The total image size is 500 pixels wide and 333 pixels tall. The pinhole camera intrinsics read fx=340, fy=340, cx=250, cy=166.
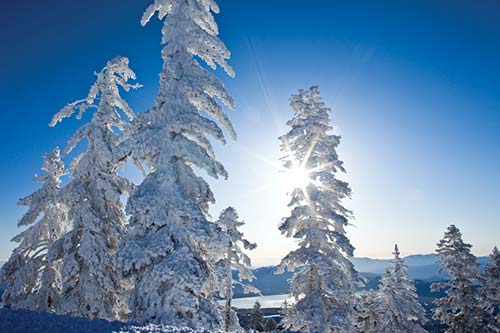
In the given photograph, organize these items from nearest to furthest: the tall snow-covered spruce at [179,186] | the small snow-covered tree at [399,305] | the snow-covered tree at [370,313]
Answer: the tall snow-covered spruce at [179,186]
the small snow-covered tree at [399,305]
the snow-covered tree at [370,313]

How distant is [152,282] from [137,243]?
142cm

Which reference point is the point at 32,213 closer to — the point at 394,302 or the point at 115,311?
the point at 115,311

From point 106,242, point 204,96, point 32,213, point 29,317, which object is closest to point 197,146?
point 204,96

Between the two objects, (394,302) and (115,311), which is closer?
(115,311)

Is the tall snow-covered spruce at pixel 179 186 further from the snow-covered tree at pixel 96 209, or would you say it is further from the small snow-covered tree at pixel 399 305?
the small snow-covered tree at pixel 399 305

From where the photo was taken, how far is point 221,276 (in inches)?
483

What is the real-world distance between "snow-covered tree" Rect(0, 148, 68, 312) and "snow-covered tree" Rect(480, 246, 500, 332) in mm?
29559

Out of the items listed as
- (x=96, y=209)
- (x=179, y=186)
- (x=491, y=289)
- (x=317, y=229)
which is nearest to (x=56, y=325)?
(x=179, y=186)

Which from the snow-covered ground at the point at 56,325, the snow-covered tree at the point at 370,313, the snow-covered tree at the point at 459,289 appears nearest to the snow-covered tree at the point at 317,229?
the snow-covered ground at the point at 56,325

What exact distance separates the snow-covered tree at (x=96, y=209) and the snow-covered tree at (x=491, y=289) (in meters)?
26.2

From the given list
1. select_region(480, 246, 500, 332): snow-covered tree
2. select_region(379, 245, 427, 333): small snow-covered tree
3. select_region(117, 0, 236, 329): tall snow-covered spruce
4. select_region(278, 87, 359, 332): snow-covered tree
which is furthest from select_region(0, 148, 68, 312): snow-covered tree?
select_region(480, 246, 500, 332): snow-covered tree

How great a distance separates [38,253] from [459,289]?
2980 centimetres

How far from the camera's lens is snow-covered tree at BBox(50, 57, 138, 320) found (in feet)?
52.7

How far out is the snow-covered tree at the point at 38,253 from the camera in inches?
699
